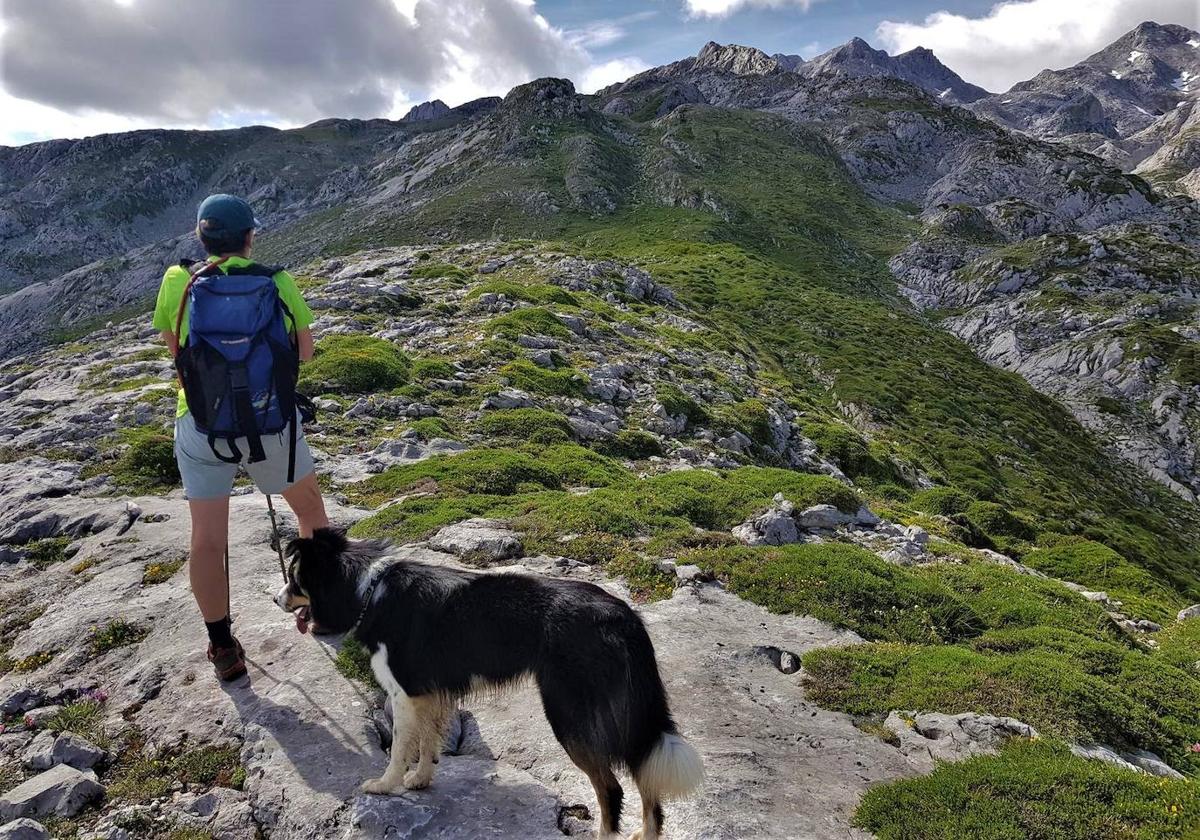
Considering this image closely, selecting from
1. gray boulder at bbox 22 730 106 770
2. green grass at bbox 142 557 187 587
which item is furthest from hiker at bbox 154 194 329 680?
green grass at bbox 142 557 187 587

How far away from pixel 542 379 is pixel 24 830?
1904cm

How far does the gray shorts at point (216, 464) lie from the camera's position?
6391 millimetres

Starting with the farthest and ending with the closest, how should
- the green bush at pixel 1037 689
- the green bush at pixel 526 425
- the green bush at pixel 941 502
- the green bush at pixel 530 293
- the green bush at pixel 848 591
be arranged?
the green bush at pixel 530 293
the green bush at pixel 941 502
the green bush at pixel 526 425
the green bush at pixel 848 591
the green bush at pixel 1037 689

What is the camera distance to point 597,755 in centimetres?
492

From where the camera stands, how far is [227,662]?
23.6 ft

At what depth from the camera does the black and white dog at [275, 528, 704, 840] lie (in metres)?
4.85

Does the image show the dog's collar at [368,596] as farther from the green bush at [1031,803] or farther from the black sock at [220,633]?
the green bush at [1031,803]

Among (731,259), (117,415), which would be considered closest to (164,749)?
(117,415)

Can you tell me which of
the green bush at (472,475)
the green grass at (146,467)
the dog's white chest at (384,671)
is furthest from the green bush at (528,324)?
the dog's white chest at (384,671)

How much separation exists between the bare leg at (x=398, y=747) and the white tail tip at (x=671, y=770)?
2.13 metres

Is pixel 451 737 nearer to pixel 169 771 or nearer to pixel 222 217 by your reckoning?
pixel 169 771

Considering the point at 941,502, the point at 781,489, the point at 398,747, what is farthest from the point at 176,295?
the point at 941,502

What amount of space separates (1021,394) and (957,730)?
59.0m

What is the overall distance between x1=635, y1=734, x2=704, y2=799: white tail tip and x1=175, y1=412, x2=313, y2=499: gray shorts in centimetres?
478
